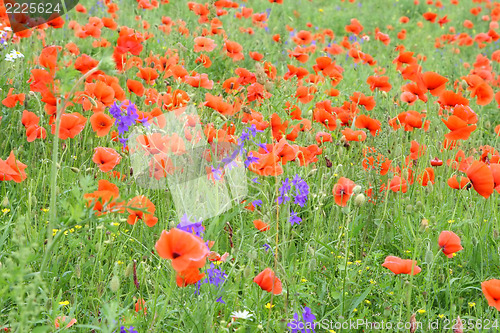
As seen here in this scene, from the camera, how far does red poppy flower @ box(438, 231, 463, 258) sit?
68.9 inches

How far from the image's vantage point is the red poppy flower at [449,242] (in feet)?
5.74

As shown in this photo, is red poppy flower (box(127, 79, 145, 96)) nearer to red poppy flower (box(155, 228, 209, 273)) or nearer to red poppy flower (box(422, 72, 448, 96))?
red poppy flower (box(422, 72, 448, 96))

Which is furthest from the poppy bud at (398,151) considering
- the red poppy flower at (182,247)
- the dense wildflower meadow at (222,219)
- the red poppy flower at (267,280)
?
the red poppy flower at (182,247)

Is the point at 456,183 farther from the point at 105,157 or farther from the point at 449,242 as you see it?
the point at 105,157

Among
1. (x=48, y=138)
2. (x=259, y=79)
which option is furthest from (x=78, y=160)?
(x=259, y=79)

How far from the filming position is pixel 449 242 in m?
1.76

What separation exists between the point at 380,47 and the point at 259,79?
5.34 m

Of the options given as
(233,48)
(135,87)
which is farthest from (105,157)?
(233,48)

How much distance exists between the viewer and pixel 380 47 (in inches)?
276

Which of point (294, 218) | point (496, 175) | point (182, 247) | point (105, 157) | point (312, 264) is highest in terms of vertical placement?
point (182, 247)

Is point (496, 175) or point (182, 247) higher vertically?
Result: point (182, 247)

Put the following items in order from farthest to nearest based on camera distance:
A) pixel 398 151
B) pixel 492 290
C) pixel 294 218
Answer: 1. pixel 398 151
2. pixel 294 218
3. pixel 492 290

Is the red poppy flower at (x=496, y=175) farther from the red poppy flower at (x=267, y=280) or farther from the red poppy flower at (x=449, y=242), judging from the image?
the red poppy flower at (x=267, y=280)

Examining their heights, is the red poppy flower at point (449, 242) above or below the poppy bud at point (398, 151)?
above
